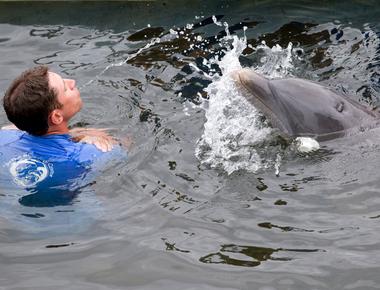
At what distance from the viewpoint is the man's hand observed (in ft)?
17.6

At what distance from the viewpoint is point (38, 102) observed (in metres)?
5.26

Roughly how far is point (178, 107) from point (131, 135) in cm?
67

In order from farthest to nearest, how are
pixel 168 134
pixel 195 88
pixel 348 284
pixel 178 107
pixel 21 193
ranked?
pixel 195 88 < pixel 178 107 < pixel 168 134 < pixel 21 193 < pixel 348 284

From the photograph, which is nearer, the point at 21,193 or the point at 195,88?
the point at 21,193

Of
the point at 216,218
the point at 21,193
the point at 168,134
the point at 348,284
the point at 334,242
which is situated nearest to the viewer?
the point at 348,284

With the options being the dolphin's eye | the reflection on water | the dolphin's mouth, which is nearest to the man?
the dolphin's mouth

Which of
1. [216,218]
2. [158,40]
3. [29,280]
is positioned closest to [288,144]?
[216,218]

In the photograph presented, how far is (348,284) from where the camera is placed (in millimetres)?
4094

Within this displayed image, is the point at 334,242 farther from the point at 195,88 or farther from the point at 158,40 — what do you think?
the point at 158,40

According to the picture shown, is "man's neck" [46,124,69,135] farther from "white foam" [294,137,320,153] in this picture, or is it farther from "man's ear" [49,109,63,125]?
"white foam" [294,137,320,153]

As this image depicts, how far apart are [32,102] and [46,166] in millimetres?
522

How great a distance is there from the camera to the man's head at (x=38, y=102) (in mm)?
5238

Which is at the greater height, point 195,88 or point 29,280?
point 195,88

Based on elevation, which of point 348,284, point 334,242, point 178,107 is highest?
point 178,107
